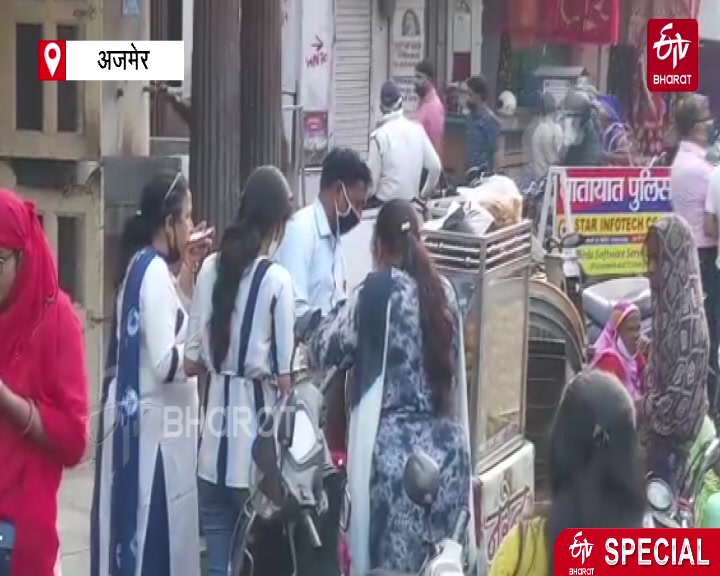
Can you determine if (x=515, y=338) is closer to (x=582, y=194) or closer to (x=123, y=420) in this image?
(x=123, y=420)

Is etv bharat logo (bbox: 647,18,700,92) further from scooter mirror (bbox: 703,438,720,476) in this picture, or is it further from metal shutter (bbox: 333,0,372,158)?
scooter mirror (bbox: 703,438,720,476)

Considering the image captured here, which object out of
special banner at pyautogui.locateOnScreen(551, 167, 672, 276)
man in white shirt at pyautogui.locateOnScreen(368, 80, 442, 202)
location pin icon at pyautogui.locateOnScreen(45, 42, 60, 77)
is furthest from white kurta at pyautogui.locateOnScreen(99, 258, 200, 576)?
man in white shirt at pyautogui.locateOnScreen(368, 80, 442, 202)

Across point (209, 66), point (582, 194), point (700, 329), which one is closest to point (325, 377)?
point (700, 329)

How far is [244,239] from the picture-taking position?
20.4 ft

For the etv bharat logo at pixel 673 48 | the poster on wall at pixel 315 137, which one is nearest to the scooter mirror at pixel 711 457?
the etv bharat logo at pixel 673 48

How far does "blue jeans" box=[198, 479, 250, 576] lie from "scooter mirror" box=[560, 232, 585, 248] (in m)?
4.97

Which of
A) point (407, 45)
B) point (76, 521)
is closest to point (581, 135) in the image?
point (407, 45)

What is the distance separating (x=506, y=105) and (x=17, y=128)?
11766 mm

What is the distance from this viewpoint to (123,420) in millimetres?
6129

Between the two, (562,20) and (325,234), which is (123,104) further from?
(562,20)

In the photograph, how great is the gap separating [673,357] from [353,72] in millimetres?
10853

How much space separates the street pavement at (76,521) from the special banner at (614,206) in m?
3.72

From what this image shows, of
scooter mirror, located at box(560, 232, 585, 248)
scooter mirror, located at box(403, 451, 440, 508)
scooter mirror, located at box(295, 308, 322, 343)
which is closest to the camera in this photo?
scooter mirror, located at box(403, 451, 440, 508)

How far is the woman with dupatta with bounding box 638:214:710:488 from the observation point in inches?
285
